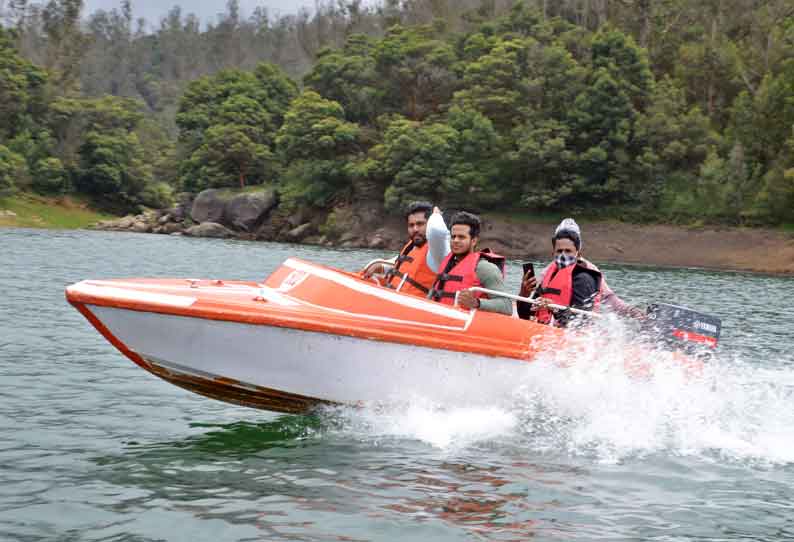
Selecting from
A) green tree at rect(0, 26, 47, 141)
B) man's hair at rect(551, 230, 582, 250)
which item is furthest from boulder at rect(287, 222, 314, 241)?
man's hair at rect(551, 230, 582, 250)

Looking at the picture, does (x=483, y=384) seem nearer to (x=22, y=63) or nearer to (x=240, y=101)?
(x=240, y=101)

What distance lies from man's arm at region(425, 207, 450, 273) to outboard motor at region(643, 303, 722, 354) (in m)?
1.87

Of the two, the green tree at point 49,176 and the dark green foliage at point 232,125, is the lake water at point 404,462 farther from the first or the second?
the green tree at point 49,176

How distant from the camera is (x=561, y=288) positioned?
27.2 feet

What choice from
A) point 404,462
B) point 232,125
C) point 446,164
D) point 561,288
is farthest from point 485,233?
point 404,462

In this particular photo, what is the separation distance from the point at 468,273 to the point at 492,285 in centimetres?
22

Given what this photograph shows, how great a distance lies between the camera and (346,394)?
25.3 feet

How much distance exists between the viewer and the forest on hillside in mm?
52938

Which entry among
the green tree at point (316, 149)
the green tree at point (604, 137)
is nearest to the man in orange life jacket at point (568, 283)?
the green tree at point (604, 137)

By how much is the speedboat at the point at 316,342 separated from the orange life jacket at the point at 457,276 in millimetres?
257

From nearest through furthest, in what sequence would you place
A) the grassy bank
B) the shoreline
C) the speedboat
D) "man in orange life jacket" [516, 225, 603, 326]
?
1. the speedboat
2. "man in orange life jacket" [516, 225, 603, 326]
3. the shoreline
4. the grassy bank

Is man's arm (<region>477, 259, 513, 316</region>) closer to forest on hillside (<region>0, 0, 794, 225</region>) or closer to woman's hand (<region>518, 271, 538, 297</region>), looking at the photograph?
woman's hand (<region>518, 271, 538, 297</region>)

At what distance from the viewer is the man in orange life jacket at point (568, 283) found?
27.0ft

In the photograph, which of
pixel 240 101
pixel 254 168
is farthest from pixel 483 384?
pixel 240 101
